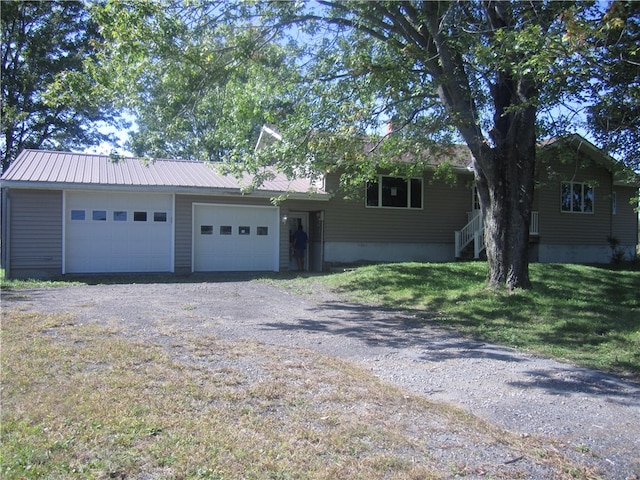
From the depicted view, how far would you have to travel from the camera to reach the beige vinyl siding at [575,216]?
20891 millimetres

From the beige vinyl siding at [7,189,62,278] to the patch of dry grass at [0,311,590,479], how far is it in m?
9.79

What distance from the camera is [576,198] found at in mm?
21719

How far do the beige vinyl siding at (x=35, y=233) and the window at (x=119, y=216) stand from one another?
4.86ft

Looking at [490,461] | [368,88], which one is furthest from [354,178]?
[490,461]

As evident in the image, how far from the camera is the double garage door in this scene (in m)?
14.9

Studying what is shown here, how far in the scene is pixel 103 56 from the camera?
995 centimetres

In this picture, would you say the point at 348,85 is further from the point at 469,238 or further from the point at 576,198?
the point at 576,198

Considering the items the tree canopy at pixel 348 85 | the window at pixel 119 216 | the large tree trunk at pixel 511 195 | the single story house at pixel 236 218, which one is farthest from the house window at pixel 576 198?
the window at pixel 119 216

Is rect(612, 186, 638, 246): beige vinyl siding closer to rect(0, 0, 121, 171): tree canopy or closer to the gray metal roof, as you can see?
the gray metal roof

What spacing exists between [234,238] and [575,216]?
14657mm

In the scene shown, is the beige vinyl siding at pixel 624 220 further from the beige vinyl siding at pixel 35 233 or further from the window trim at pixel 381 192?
the beige vinyl siding at pixel 35 233

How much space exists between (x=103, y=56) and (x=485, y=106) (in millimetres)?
9386

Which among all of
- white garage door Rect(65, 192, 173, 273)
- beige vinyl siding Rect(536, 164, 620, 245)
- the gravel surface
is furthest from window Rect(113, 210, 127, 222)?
beige vinyl siding Rect(536, 164, 620, 245)

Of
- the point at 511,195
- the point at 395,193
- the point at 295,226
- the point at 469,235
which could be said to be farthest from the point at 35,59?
the point at 511,195
